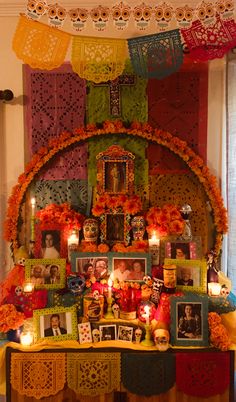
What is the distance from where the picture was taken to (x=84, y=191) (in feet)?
8.96

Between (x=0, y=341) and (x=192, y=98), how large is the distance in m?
2.02

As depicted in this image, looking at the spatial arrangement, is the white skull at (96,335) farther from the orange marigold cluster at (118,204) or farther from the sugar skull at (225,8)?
the sugar skull at (225,8)

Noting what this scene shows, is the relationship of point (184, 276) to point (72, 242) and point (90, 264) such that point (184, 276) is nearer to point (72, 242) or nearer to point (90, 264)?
point (90, 264)

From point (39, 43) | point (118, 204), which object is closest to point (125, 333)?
point (118, 204)

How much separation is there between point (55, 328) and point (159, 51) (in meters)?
1.68

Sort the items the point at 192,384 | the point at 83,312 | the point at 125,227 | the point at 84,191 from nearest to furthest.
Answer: the point at 192,384 → the point at 83,312 → the point at 125,227 → the point at 84,191

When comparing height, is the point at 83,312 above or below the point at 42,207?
below

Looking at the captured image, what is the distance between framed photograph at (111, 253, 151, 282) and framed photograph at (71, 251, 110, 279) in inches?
2.0

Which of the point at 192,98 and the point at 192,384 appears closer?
the point at 192,384

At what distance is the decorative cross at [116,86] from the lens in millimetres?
2684

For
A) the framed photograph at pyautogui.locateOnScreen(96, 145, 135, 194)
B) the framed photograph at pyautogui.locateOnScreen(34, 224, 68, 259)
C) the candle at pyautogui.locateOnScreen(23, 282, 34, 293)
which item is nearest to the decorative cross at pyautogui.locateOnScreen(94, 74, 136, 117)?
the framed photograph at pyautogui.locateOnScreen(96, 145, 135, 194)

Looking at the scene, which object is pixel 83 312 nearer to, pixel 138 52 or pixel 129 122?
pixel 129 122

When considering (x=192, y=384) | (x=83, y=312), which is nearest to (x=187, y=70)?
(x=83, y=312)

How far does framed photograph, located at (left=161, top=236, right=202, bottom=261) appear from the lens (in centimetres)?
241
